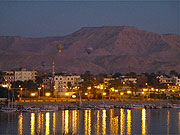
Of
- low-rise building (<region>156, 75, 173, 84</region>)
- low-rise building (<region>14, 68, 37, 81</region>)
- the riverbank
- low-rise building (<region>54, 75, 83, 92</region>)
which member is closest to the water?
the riverbank

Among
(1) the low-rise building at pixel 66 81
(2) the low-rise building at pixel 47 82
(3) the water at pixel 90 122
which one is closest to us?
(3) the water at pixel 90 122

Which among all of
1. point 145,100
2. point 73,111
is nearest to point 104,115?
point 73,111

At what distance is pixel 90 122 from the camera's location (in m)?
60.0

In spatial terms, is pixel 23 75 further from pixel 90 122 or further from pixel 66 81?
pixel 90 122

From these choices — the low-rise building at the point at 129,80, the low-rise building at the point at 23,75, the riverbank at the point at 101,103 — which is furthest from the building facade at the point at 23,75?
the riverbank at the point at 101,103

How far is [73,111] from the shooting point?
74.9 metres

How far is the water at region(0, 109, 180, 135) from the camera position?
5241 centimetres

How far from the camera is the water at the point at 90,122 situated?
5241cm

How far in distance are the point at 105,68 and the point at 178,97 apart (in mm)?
102004

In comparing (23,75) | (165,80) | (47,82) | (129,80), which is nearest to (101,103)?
(47,82)

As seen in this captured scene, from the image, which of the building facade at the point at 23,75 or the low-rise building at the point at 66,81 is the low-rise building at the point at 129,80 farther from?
the building facade at the point at 23,75

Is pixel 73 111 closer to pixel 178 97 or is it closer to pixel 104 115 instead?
pixel 104 115

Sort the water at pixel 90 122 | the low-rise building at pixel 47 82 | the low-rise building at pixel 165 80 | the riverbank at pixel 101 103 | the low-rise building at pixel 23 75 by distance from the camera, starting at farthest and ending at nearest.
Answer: the low-rise building at pixel 165 80
the low-rise building at pixel 23 75
the low-rise building at pixel 47 82
the riverbank at pixel 101 103
the water at pixel 90 122

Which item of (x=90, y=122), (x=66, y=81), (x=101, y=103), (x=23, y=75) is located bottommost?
(x=90, y=122)
